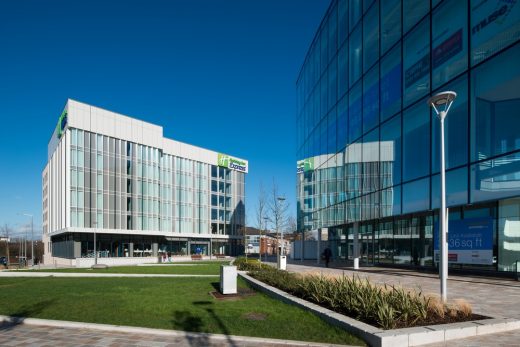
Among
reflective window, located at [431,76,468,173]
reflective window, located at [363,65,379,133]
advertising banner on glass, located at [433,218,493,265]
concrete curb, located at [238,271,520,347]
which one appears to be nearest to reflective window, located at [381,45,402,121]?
reflective window, located at [363,65,379,133]

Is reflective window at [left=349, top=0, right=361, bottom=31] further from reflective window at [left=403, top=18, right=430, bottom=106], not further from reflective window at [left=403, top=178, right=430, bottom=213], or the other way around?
reflective window at [left=403, top=178, right=430, bottom=213]

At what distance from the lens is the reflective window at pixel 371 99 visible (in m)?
26.9

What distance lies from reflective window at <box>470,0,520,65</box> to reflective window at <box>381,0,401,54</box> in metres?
6.10

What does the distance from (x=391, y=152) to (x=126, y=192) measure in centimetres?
4491

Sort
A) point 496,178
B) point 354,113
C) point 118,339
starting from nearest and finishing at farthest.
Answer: point 118,339
point 496,178
point 354,113

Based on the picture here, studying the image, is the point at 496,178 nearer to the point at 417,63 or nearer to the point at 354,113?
the point at 417,63

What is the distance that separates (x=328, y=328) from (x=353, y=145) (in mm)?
23515

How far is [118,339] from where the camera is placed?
8.00m

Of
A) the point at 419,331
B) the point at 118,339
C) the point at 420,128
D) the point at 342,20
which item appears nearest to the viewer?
the point at 419,331

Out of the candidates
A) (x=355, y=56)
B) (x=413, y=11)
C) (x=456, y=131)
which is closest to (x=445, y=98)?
(x=456, y=131)

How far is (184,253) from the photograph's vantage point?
73688 millimetres

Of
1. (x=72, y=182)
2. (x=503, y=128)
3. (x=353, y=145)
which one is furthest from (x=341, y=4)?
(x=72, y=182)

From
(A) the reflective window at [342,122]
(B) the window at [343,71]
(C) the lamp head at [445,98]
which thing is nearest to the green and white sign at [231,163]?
(A) the reflective window at [342,122]

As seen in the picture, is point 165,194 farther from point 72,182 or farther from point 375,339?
point 375,339
